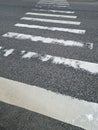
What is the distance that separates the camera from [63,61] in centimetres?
402

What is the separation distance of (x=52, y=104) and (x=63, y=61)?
52.5 inches

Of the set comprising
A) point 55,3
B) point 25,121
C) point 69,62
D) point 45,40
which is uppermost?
point 55,3

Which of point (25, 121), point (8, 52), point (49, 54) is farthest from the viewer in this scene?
point (8, 52)

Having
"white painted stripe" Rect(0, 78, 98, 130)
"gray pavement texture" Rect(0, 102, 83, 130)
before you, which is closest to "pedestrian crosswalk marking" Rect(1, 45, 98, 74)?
"white painted stripe" Rect(0, 78, 98, 130)

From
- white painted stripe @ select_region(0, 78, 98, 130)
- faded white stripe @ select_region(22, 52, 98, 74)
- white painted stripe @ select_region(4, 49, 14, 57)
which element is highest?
white painted stripe @ select_region(4, 49, 14, 57)

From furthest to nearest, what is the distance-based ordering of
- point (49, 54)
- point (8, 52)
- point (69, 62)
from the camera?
point (8, 52)
point (49, 54)
point (69, 62)

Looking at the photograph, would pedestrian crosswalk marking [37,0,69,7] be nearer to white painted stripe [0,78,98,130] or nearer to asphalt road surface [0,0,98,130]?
asphalt road surface [0,0,98,130]

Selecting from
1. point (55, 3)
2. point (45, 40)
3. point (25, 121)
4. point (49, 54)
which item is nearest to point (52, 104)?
point (25, 121)

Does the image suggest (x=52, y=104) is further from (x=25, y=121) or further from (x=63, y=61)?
(x=63, y=61)

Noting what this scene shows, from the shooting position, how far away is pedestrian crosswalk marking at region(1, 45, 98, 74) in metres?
3.74

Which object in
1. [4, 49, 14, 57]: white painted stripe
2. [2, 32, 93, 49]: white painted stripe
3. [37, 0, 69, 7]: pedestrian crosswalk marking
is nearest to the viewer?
[4, 49, 14, 57]: white painted stripe

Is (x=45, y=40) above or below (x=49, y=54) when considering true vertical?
above

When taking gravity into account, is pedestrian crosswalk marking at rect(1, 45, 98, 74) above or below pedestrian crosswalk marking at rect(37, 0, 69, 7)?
below

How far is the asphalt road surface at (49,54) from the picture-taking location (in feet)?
9.13
